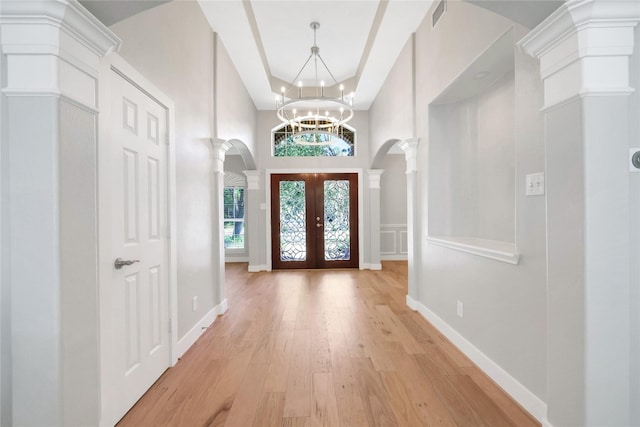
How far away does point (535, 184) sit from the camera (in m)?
1.78

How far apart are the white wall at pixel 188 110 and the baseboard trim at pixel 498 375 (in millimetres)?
2461

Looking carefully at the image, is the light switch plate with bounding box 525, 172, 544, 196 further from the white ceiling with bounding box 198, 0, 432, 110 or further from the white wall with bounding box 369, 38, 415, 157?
the white ceiling with bounding box 198, 0, 432, 110

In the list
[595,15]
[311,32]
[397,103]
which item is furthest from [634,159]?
[311,32]

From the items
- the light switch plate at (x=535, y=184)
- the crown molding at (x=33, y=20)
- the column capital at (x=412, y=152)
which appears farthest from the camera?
the column capital at (x=412, y=152)

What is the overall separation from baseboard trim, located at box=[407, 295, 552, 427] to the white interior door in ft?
8.02

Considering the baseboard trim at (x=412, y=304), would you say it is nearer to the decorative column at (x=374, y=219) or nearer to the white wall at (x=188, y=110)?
the white wall at (x=188, y=110)

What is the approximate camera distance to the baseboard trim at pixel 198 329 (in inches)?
102

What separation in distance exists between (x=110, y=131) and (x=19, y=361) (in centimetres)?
117

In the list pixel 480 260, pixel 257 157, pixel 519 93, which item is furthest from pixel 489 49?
pixel 257 157

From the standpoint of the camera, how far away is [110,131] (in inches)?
66.3

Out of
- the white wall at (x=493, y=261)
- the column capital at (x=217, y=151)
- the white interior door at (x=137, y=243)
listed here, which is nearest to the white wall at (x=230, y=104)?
the column capital at (x=217, y=151)

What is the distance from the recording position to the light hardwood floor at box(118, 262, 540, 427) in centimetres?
177

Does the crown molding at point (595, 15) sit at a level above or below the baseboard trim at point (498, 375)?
above

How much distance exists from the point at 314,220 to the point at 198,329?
150 inches
